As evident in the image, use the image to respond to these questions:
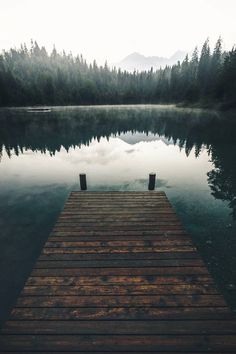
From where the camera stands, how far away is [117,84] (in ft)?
513

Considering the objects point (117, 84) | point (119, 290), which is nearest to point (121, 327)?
point (119, 290)

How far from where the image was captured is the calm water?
7.44m

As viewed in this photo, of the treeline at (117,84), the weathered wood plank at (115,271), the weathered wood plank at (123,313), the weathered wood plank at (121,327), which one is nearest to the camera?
the weathered wood plank at (121,327)

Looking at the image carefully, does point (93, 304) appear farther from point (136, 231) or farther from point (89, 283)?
point (136, 231)

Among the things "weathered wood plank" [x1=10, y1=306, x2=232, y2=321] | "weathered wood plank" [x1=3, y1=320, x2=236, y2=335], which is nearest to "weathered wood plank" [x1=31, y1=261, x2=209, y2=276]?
"weathered wood plank" [x1=10, y1=306, x2=232, y2=321]

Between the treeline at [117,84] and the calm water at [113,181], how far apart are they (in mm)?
44692

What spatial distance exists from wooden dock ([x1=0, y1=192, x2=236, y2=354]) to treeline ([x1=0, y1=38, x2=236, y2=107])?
62069mm

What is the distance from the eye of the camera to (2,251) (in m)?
7.74

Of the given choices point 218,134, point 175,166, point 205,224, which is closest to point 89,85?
point 218,134

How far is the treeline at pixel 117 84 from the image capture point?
241ft

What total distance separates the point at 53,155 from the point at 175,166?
11573 mm

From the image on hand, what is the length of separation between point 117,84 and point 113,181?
157 metres

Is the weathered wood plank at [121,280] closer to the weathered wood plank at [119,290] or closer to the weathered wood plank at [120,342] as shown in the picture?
the weathered wood plank at [119,290]

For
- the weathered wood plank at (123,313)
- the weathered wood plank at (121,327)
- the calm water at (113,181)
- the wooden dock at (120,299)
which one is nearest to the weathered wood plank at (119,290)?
the wooden dock at (120,299)
